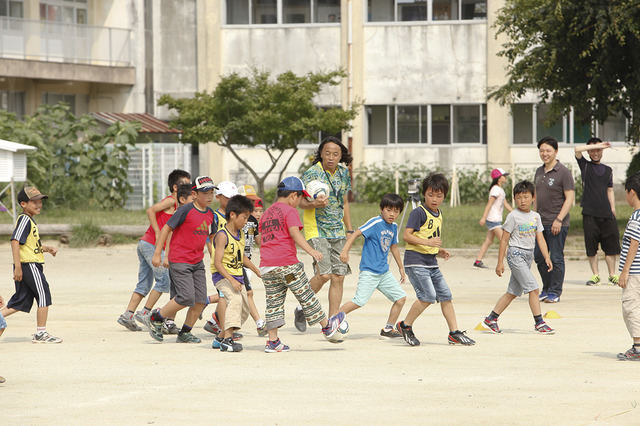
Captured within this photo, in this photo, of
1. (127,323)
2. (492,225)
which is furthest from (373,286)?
(492,225)

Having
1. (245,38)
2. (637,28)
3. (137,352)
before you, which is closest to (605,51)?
(637,28)

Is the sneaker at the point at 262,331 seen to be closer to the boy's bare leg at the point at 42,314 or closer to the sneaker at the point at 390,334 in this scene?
the sneaker at the point at 390,334

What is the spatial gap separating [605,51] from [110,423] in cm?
1504

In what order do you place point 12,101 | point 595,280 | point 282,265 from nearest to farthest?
point 282,265 → point 595,280 → point 12,101

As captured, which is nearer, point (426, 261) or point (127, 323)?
point (426, 261)

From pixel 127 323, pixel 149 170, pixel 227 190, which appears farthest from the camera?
pixel 149 170

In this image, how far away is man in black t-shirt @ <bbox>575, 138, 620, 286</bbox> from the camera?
13.3 meters

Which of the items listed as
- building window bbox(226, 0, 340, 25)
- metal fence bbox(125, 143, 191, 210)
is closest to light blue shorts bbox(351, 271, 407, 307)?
metal fence bbox(125, 143, 191, 210)

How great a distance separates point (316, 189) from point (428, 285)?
55.6 inches

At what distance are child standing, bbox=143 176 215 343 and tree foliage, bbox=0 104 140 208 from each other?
17583 millimetres

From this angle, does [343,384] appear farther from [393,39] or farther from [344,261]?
[393,39]

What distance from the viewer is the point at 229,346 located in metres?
8.57

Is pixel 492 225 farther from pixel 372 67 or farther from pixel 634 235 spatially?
pixel 372 67

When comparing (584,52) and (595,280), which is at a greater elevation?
(584,52)
